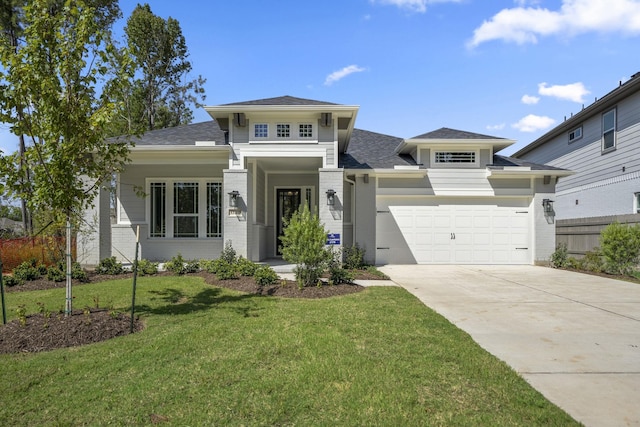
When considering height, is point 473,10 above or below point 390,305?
above

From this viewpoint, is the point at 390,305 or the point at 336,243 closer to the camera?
the point at 390,305

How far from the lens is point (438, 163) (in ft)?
40.8

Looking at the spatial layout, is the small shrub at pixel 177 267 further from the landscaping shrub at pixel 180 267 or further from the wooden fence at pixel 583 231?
the wooden fence at pixel 583 231

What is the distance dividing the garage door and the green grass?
7.09 meters

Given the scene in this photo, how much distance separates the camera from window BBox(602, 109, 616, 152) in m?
13.5

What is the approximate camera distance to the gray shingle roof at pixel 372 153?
1238cm

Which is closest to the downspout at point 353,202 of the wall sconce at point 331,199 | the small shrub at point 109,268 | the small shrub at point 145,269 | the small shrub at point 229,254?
the wall sconce at point 331,199

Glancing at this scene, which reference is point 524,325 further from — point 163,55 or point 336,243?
point 163,55

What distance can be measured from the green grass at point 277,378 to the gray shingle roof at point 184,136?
24.5ft

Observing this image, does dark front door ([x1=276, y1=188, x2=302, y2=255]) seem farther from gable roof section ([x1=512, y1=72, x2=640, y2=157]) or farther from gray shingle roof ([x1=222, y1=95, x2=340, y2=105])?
gable roof section ([x1=512, y1=72, x2=640, y2=157])

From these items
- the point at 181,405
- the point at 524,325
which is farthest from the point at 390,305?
the point at 181,405

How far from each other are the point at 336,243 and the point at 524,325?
19.1ft

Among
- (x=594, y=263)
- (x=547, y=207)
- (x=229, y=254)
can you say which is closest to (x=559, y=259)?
(x=594, y=263)

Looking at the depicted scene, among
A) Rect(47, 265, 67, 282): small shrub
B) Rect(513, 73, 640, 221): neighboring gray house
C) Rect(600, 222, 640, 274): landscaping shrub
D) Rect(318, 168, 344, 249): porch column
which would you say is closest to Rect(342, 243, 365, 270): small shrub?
Rect(318, 168, 344, 249): porch column
